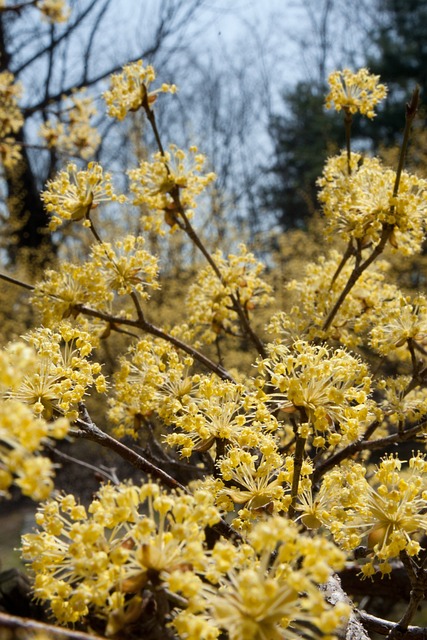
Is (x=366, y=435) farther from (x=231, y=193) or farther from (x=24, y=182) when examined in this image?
(x=231, y=193)

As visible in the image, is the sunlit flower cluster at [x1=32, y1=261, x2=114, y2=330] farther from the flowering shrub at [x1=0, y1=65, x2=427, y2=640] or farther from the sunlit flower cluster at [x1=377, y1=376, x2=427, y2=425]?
the sunlit flower cluster at [x1=377, y1=376, x2=427, y2=425]

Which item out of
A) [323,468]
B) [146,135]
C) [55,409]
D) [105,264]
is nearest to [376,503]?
[323,468]

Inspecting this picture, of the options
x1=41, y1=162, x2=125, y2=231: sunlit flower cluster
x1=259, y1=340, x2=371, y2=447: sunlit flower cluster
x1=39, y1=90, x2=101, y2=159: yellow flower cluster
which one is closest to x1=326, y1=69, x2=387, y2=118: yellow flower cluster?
x1=41, y1=162, x2=125, y2=231: sunlit flower cluster

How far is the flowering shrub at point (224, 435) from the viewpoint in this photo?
1.01m

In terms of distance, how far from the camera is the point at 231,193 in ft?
56.1

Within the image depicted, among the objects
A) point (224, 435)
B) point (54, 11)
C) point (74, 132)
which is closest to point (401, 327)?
point (224, 435)

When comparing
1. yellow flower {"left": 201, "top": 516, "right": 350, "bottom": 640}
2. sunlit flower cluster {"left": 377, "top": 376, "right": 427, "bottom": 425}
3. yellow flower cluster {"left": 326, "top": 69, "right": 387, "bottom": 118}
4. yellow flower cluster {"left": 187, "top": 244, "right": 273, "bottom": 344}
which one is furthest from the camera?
yellow flower cluster {"left": 187, "top": 244, "right": 273, "bottom": 344}

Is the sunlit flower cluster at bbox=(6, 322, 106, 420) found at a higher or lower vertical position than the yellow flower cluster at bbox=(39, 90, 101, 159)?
lower

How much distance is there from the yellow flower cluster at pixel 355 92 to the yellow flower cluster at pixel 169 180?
683 mm

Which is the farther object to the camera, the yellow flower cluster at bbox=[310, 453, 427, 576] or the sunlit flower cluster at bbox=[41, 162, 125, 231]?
the sunlit flower cluster at bbox=[41, 162, 125, 231]

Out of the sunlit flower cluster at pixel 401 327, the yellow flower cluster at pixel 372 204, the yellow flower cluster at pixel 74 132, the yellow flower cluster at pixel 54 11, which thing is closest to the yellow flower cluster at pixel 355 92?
the yellow flower cluster at pixel 372 204

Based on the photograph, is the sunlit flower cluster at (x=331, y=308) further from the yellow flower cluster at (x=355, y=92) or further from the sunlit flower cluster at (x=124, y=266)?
the yellow flower cluster at (x=355, y=92)

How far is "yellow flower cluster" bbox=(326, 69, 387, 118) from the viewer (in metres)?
2.66

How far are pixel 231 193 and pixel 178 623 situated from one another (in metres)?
16.7
